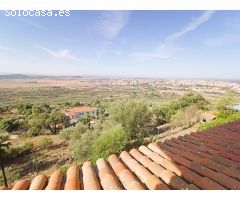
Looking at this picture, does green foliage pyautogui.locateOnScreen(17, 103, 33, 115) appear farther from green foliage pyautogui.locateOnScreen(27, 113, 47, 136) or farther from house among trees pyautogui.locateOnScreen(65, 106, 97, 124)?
green foliage pyautogui.locateOnScreen(27, 113, 47, 136)

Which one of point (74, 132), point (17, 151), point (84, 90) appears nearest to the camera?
point (17, 151)

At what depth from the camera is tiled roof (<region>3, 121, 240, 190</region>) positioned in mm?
1774

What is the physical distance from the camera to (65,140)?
27.1 metres

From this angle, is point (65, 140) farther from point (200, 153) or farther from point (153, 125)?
point (200, 153)

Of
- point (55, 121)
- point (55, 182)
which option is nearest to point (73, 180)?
point (55, 182)

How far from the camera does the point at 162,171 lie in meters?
2.00

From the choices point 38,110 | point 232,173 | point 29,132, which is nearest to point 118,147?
point 232,173

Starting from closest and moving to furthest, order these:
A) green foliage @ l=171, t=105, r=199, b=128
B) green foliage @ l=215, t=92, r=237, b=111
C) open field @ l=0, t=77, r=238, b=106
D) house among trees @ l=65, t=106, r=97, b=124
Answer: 1. green foliage @ l=171, t=105, r=199, b=128
2. green foliage @ l=215, t=92, r=237, b=111
3. house among trees @ l=65, t=106, r=97, b=124
4. open field @ l=0, t=77, r=238, b=106

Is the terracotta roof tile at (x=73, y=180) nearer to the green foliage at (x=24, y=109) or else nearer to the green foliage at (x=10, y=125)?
the green foliage at (x=10, y=125)

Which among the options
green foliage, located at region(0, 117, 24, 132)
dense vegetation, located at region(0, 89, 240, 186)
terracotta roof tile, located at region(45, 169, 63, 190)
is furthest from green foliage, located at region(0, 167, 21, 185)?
green foliage, located at region(0, 117, 24, 132)

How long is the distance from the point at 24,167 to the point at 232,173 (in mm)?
19230

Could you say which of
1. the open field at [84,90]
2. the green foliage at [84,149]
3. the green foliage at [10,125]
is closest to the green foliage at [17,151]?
the green foliage at [84,149]

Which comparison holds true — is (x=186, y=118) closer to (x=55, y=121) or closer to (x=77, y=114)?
(x=55, y=121)

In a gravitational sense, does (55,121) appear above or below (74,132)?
below
